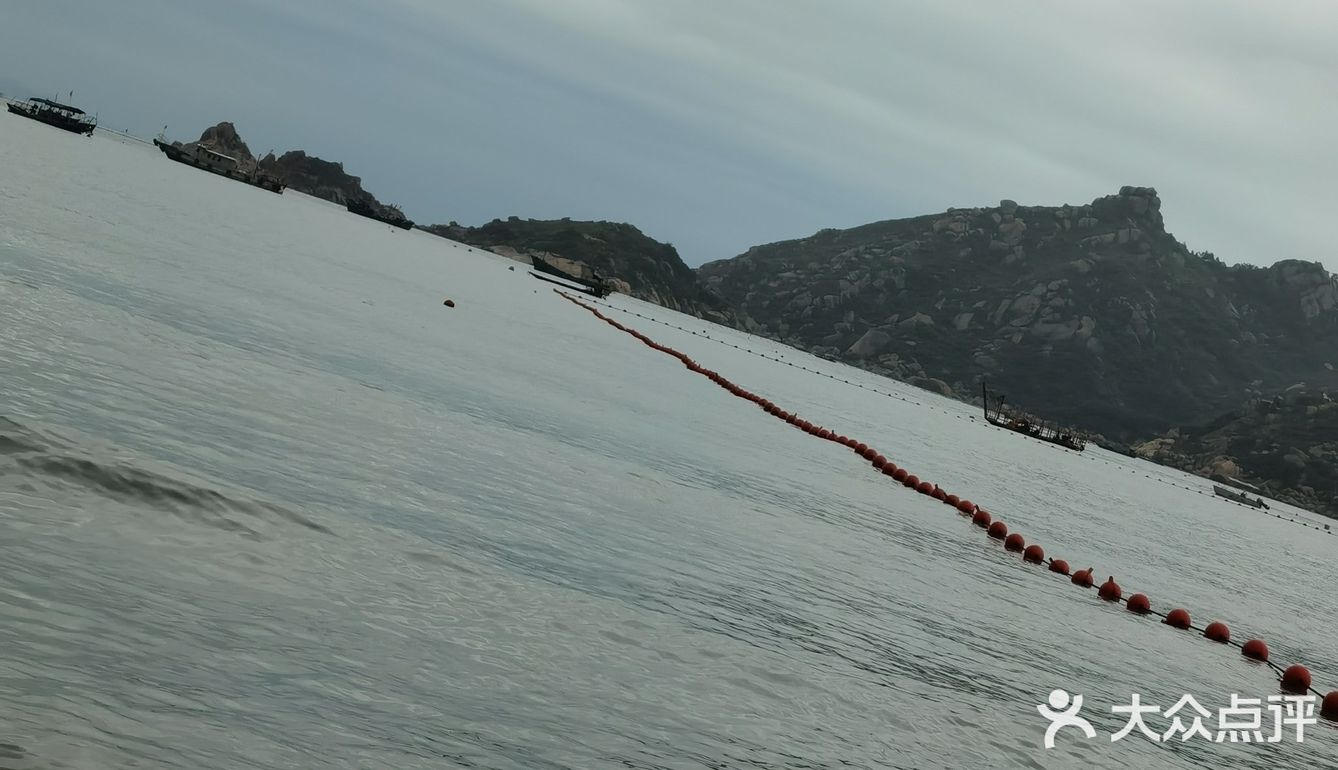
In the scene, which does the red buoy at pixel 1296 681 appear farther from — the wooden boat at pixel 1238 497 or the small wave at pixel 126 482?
the wooden boat at pixel 1238 497

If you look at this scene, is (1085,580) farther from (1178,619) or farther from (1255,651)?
(1255,651)

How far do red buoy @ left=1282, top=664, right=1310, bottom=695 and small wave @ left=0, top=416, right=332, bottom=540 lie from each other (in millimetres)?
19032

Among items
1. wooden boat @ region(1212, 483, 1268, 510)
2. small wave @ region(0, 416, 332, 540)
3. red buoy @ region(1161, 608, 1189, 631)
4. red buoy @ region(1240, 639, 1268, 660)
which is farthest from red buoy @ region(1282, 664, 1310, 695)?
wooden boat @ region(1212, 483, 1268, 510)

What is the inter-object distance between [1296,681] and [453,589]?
58.9 ft

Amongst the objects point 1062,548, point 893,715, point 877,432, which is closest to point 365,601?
point 893,715

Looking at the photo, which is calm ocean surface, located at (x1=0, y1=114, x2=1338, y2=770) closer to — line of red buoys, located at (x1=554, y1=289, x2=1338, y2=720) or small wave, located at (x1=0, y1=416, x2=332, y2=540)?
small wave, located at (x1=0, y1=416, x2=332, y2=540)

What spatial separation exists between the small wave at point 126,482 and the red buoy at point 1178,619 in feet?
71.5

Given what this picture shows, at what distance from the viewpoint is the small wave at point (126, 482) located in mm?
12219

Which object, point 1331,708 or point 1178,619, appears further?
point 1178,619

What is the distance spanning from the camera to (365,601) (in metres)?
11.3

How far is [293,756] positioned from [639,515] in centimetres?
1352

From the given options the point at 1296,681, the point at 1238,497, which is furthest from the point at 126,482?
the point at 1238,497

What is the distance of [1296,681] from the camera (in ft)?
72.4

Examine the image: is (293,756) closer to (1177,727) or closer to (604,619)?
(604,619)
